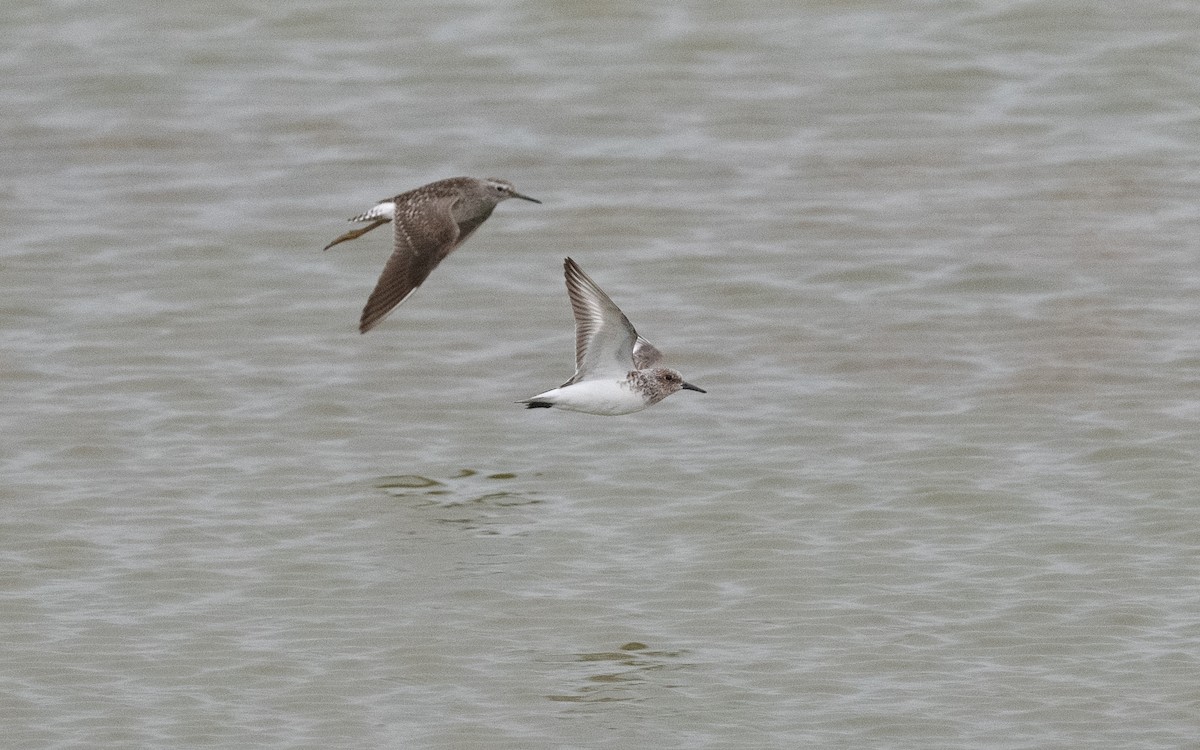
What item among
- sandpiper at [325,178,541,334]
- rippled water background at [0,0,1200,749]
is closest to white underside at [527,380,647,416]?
rippled water background at [0,0,1200,749]

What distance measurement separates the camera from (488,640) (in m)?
9.65

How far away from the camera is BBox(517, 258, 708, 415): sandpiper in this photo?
35.9 ft

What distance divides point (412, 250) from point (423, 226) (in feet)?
0.78

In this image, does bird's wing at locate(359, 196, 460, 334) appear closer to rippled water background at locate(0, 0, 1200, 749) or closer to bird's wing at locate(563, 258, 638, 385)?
rippled water background at locate(0, 0, 1200, 749)

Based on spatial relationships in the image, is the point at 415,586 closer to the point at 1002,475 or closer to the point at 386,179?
the point at 1002,475

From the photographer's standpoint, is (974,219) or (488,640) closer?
(488,640)

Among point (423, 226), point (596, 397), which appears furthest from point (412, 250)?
point (596, 397)

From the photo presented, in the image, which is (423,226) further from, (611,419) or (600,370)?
(600,370)

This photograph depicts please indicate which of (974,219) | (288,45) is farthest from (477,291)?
(288,45)

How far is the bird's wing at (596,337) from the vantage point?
10.9 metres

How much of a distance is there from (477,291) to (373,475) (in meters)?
3.37

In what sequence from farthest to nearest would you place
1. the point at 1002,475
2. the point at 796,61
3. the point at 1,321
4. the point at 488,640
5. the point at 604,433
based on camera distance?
1. the point at 796,61
2. the point at 1,321
3. the point at 604,433
4. the point at 1002,475
5. the point at 488,640

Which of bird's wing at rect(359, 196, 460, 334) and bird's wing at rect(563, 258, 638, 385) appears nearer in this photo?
bird's wing at rect(563, 258, 638, 385)

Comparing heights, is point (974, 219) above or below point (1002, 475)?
above
